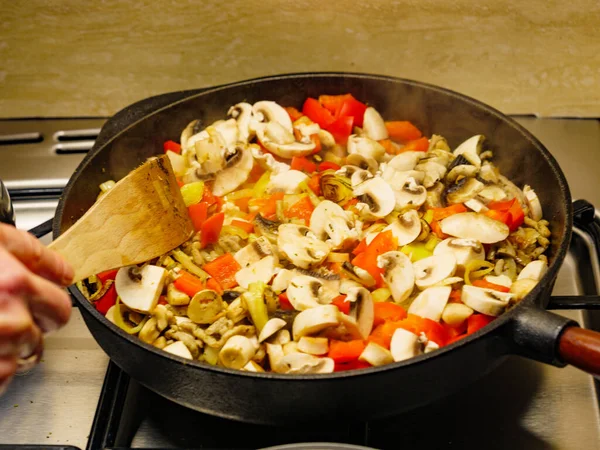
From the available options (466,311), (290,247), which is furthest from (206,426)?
(466,311)

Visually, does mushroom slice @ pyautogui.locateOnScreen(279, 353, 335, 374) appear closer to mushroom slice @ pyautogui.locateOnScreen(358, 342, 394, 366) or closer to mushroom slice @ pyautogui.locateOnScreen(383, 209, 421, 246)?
mushroom slice @ pyautogui.locateOnScreen(358, 342, 394, 366)

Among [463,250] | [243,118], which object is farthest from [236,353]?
[243,118]

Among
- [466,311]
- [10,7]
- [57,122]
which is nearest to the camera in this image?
[466,311]

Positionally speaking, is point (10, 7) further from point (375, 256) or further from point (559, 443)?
point (559, 443)

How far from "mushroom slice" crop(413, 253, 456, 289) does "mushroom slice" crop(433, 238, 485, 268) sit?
0.02 metres

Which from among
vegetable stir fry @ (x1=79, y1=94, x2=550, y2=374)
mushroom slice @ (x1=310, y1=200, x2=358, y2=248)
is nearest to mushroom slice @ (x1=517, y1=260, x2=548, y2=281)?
vegetable stir fry @ (x1=79, y1=94, x2=550, y2=374)

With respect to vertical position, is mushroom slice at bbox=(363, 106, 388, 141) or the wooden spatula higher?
mushroom slice at bbox=(363, 106, 388, 141)

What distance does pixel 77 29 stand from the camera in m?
1.91

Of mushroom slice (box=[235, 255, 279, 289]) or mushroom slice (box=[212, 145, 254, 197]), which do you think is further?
mushroom slice (box=[212, 145, 254, 197])

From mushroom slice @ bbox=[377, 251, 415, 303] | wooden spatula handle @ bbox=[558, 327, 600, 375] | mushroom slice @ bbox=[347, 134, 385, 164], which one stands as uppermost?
wooden spatula handle @ bbox=[558, 327, 600, 375]

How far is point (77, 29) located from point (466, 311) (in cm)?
141

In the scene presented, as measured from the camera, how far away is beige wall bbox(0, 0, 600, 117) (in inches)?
71.2

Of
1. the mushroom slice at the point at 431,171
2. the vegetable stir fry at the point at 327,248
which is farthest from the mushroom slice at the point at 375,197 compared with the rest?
the mushroom slice at the point at 431,171

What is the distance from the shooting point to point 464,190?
5.12 ft
